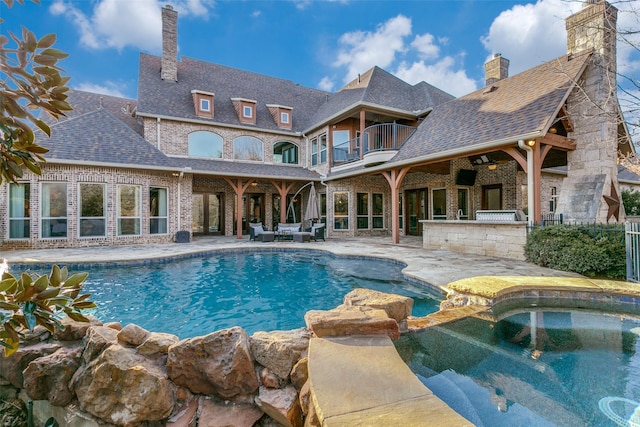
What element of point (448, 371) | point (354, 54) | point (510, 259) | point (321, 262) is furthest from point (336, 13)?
point (448, 371)

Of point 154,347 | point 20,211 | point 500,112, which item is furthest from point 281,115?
point 154,347

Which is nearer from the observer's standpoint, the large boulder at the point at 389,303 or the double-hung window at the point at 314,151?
the large boulder at the point at 389,303

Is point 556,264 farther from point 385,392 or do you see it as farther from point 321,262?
point 385,392

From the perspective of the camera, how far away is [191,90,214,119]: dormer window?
15.1 meters

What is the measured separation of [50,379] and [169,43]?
1702cm

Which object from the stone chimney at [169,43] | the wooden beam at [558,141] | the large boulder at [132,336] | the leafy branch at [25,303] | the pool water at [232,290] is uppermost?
the stone chimney at [169,43]

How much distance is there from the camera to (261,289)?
Result: 6.04 metres

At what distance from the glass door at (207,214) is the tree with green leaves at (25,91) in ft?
49.4

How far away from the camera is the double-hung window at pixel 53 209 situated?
33.9 ft

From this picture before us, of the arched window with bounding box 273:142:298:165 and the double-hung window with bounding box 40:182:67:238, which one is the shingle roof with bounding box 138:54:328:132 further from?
the double-hung window with bounding box 40:182:67:238

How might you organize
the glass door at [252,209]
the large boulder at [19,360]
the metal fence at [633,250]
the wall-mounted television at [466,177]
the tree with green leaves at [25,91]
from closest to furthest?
the tree with green leaves at [25,91]
the large boulder at [19,360]
the metal fence at [633,250]
the wall-mounted television at [466,177]
the glass door at [252,209]

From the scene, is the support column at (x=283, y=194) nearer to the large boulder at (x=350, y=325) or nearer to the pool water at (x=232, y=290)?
the pool water at (x=232, y=290)

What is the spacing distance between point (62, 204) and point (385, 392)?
503 inches

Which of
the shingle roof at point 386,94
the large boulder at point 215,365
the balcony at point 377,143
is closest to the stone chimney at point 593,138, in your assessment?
the balcony at point 377,143
